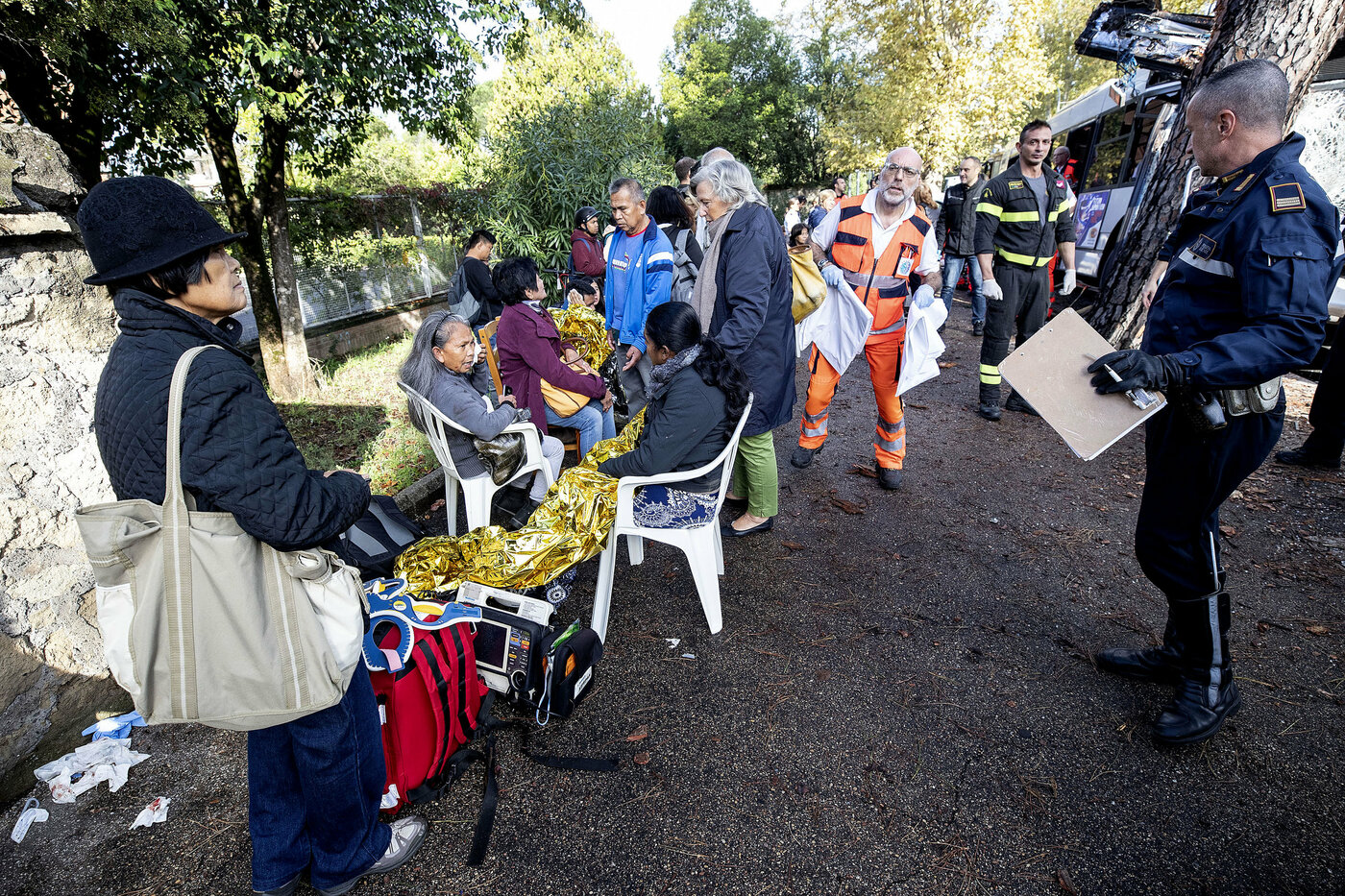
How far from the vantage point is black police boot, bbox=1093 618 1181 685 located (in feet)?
8.20

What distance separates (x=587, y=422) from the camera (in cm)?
420

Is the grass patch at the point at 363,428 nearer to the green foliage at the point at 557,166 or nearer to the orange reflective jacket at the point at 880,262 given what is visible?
the green foliage at the point at 557,166

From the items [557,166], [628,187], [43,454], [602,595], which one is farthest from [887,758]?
[557,166]

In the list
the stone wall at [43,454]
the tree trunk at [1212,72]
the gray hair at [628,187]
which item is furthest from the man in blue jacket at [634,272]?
the tree trunk at [1212,72]

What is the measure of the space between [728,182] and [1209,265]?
82.5 inches

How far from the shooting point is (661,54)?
3697cm

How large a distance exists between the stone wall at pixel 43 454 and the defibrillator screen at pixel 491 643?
1521 millimetres

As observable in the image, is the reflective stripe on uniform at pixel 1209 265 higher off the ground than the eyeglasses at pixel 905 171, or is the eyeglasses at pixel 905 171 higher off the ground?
the eyeglasses at pixel 905 171

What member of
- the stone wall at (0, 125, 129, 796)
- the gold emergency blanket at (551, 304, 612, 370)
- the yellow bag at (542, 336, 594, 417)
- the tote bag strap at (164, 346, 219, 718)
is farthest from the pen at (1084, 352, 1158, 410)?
the stone wall at (0, 125, 129, 796)

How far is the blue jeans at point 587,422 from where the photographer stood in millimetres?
4133

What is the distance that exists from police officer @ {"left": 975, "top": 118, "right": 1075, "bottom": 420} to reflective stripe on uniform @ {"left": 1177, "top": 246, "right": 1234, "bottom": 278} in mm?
3157

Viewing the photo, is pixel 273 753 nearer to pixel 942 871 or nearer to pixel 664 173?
pixel 942 871

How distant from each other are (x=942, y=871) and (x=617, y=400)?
4102 mm

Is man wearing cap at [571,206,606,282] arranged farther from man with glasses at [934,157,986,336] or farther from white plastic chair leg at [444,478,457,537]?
man with glasses at [934,157,986,336]
